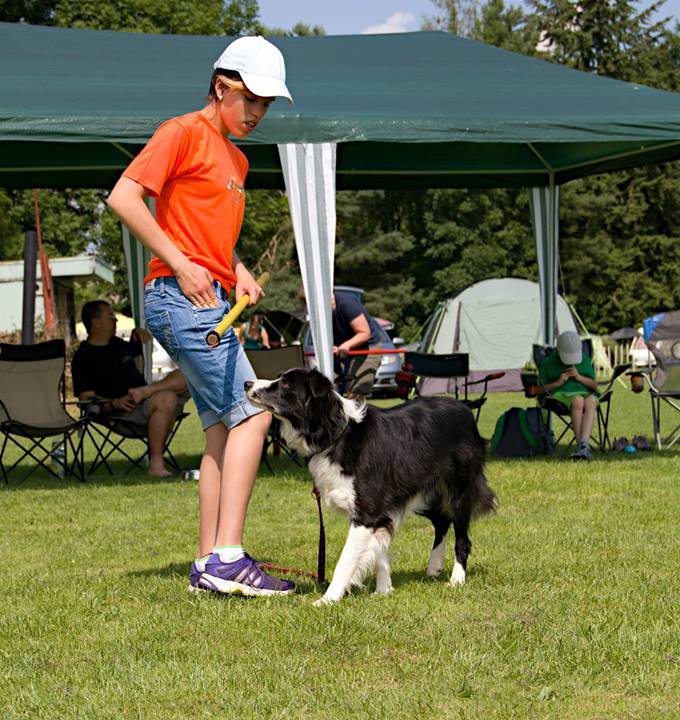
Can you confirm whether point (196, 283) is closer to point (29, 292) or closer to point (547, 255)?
point (547, 255)

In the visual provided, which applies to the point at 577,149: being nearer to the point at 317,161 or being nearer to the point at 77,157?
the point at 317,161

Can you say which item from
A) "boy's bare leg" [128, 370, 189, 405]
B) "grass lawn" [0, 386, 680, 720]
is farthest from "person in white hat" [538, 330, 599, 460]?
"boy's bare leg" [128, 370, 189, 405]

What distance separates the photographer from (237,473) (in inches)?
154

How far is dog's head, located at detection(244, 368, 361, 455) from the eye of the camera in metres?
3.89

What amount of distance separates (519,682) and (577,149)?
307 inches

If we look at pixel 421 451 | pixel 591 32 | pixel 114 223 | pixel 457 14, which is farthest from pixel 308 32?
pixel 421 451

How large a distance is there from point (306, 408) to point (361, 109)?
164 inches

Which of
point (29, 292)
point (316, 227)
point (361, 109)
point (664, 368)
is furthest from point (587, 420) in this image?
point (29, 292)

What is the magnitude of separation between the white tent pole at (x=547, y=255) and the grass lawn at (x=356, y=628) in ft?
14.0

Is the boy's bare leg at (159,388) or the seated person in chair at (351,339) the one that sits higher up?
the seated person in chair at (351,339)

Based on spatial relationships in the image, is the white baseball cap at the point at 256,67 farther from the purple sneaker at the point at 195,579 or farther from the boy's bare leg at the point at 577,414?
the boy's bare leg at the point at 577,414

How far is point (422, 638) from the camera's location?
3355 mm

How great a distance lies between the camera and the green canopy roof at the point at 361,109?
7297 millimetres

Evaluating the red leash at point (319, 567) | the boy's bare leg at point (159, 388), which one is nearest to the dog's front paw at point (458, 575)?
the red leash at point (319, 567)
